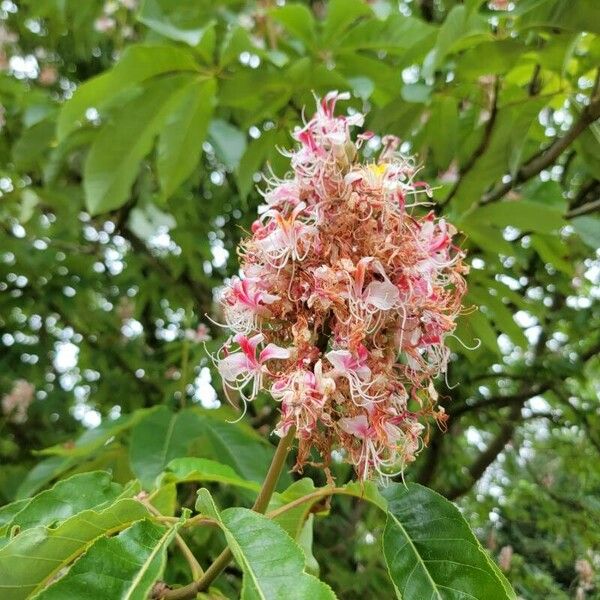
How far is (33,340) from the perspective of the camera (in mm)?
2484

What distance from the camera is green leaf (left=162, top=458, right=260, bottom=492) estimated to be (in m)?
0.76

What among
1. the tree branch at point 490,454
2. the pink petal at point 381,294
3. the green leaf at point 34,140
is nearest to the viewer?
the pink petal at point 381,294

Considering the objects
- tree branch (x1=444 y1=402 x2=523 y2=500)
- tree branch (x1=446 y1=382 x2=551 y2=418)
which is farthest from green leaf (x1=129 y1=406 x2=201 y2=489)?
tree branch (x1=444 y1=402 x2=523 y2=500)

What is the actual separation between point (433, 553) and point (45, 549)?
0.31 meters

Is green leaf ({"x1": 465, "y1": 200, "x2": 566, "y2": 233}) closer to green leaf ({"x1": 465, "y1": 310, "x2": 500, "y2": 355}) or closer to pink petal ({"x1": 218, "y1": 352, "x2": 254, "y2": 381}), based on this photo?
green leaf ({"x1": 465, "y1": 310, "x2": 500, "y2": 355})

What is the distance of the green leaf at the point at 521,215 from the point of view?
107 cm

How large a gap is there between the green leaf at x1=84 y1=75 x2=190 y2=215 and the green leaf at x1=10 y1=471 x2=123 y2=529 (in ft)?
1.97

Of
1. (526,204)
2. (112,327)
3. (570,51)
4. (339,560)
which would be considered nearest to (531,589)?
(339,560)

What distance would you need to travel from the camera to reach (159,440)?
1114 mm

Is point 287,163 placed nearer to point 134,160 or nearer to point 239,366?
point 134,160

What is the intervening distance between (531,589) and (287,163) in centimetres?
191

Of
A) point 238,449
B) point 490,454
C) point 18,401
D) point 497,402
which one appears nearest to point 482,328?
point 238,449

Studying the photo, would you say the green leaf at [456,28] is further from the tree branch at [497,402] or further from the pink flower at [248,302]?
the tree branch at [497,402]

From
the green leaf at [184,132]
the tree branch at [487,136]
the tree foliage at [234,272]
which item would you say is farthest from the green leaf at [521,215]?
the green leaf at [184,132]
